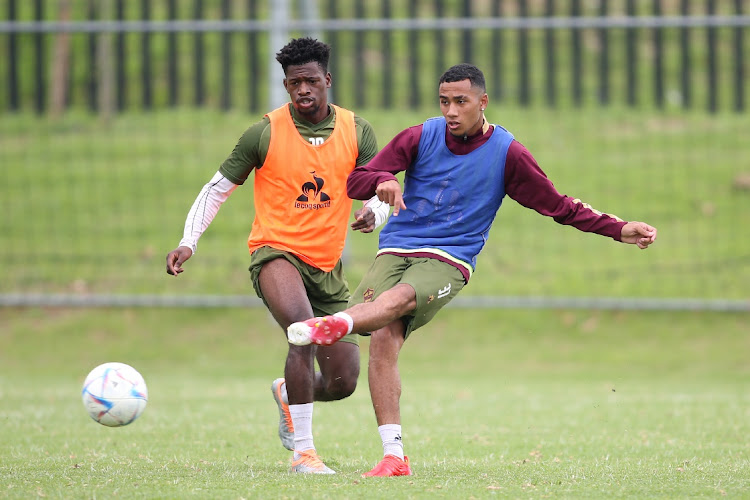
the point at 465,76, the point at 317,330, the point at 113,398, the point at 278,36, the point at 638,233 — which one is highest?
the point at 278,36

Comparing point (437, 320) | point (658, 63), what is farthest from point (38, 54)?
point (658, 63)

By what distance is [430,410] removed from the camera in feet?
33.7

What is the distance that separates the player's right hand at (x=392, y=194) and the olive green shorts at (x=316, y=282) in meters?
0.94

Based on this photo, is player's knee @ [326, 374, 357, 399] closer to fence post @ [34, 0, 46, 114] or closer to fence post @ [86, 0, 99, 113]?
fence post @ [34, 0, 46, 114]

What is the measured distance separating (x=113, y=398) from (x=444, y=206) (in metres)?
2.27

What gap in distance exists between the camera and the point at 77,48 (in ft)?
62.8

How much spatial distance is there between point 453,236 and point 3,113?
515 inches

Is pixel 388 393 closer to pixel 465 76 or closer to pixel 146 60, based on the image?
pixel 465 76

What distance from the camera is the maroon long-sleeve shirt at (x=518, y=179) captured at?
659cm

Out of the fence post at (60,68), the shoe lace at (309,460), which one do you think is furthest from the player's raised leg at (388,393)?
the fence post at (60,68)

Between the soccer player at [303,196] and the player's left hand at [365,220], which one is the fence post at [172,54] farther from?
the player's left hand at [365,220]

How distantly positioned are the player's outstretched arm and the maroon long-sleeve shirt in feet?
0.15

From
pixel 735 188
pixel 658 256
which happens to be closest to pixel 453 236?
pixel 658 256

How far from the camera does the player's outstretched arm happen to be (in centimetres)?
647
